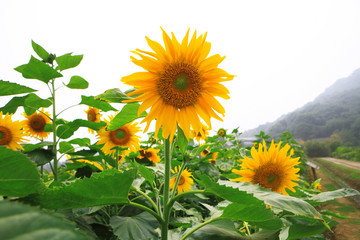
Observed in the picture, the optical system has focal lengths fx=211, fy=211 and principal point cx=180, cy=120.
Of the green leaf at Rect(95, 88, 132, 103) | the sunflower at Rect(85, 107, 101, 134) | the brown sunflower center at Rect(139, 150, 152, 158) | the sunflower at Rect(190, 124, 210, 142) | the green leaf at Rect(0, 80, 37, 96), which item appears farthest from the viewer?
the sunflower at Rect(85, 107, 101, 134)

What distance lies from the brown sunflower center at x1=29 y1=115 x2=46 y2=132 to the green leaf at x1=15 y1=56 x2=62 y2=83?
1108mm

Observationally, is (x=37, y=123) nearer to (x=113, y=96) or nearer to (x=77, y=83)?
(x=77, y=83)

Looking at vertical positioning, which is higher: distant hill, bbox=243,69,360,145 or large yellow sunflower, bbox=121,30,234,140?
large yellow sunflower, bbox=121,30,234,140

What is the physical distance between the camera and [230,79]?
3.43 ft

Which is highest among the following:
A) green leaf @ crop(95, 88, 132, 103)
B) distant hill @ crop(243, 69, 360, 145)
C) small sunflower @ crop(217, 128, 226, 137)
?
small sunflower @ crop(217, 128, 226, 137)

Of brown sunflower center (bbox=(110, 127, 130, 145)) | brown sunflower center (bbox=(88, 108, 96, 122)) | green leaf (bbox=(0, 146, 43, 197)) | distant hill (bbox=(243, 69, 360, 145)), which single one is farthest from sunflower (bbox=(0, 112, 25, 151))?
distant hill (bbox=(243, 69, 360, 145))

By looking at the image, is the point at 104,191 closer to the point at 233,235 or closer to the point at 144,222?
the point at 233,235

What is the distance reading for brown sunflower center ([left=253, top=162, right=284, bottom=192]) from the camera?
1.52 m

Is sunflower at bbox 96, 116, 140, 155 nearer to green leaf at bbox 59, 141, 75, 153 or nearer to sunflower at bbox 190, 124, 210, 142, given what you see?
green leaf at bbox 59, 141, 75, 153

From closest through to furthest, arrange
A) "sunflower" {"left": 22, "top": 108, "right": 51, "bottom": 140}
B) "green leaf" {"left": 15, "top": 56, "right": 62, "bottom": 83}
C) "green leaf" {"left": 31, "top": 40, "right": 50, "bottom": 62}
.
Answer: "green leaf" {"left": 15, "top": 56, "right": 62, "bottom": 83}
"green leaf" {"left": 31, "top": 40, "right": 50, "bottom": 62}
"sunflower" {"left": 22, "top": 108, "right": 51, "bottom": 140}

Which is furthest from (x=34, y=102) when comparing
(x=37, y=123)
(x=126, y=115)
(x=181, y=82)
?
(x=181, y=82)

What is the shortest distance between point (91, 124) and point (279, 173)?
1.45 meters

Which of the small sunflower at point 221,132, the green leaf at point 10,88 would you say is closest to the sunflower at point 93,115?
the green leaf at point 10,88

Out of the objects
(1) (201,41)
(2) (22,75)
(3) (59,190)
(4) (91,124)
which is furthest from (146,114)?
(2) (22,75)
